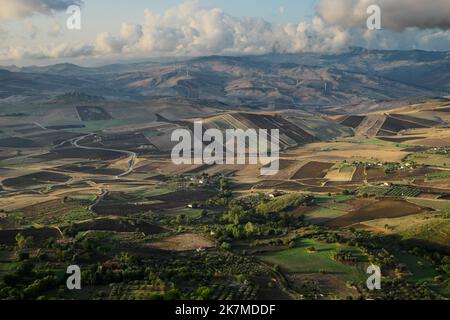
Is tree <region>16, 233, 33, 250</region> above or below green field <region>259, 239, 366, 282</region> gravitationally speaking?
above

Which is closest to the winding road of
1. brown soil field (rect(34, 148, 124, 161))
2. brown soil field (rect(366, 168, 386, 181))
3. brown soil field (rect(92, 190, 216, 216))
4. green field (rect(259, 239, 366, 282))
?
brown soil field (rect(34, 148, 124, 161))

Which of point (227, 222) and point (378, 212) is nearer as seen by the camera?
point (227, 222)

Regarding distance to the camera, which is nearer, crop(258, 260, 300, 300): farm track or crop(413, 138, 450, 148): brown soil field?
crop(258, 260, 300, 300): farm track

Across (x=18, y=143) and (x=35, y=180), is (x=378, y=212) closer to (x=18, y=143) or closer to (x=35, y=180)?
(x=35, y=180)

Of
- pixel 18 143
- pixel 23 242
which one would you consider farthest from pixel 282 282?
pixel 18 143

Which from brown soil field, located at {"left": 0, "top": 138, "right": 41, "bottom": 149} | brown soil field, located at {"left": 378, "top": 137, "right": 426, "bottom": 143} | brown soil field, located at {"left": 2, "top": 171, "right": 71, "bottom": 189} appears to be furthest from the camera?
brown soil field, located at {"left": 378, "top": 137, "right": 426, "bottom": 143}

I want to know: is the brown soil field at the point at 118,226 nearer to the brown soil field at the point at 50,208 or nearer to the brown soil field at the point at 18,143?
the brown soil field at the point at 50,208

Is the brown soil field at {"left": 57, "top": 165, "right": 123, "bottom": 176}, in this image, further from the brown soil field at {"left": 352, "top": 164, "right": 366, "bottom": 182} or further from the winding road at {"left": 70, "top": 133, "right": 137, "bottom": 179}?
the brown soil field at {"left": 352, "top": 164, "right": 366, "bottom": 182}
